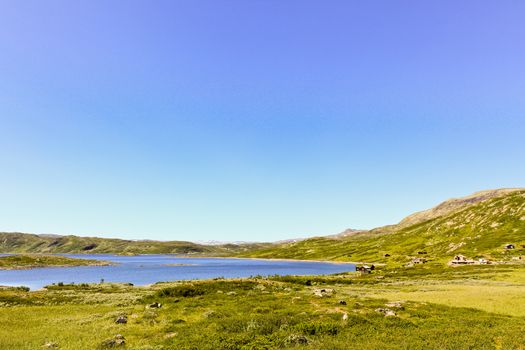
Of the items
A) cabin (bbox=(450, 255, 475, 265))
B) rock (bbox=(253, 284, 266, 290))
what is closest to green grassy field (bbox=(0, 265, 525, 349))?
rock (bbox=(253, 284, 266, 290))

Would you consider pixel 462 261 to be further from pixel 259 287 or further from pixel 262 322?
pixel 262 322

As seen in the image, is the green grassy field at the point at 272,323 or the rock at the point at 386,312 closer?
the green grassy field at the point at 272,323

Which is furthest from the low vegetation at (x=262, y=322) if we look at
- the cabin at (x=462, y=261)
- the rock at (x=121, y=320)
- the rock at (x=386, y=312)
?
the cabin at (x=462, y=261)

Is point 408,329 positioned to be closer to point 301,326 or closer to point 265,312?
point 301,326

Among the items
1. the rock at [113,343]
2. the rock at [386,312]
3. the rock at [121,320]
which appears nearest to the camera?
the rock at [113,343]

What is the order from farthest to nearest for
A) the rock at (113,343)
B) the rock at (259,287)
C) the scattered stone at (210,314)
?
the rock at (259,287)
the scattered stone at (210,314)
the rock at (113,343)

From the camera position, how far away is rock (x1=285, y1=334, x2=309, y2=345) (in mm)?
28531

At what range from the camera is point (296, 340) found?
2886 centimetres

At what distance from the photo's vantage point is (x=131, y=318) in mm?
41375

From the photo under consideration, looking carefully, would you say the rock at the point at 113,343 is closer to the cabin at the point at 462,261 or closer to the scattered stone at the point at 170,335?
the scattered stone at the point at 170,335

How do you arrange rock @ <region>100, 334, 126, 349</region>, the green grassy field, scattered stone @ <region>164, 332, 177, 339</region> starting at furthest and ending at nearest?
scattered stone @ <region>164, 332, 177, 339</region>
rock @ <region>100, 334, 126, 349</region>
the green grassy field

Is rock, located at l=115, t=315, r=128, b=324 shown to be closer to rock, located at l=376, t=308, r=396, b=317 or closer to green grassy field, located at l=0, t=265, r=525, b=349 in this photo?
green grassy field, located at l=0, t=265, r=525, b=349

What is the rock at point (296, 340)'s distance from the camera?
28531 millimetres

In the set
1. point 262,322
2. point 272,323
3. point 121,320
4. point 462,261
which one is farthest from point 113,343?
point 462,261
